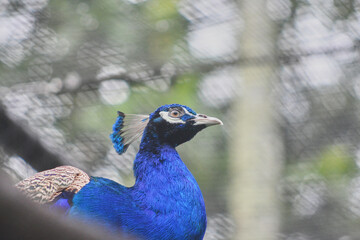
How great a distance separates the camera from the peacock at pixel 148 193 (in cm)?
167

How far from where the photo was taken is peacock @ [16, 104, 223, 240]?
1665 millimetres

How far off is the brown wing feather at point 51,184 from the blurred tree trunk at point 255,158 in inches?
34.1

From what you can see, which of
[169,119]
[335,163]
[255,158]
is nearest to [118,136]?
[169,119]

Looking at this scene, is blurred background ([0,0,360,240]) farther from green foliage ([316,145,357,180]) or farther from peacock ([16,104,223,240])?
peacock ([16,104,223,240])

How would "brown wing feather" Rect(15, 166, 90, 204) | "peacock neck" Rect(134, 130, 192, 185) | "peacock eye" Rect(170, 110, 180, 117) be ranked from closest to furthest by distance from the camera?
"brown wing feather" Rect(15, 166, 90, 204), "peacock neck" Rect(134, 130, 192, 185), "peacock eye" Rect(170, 110, 180, 117)

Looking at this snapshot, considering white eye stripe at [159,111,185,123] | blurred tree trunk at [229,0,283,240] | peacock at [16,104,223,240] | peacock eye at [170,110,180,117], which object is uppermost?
peacock eye at [170,110,180,117]

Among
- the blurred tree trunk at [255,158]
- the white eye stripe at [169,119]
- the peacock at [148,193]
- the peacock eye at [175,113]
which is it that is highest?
the peacock eye at [175,113]

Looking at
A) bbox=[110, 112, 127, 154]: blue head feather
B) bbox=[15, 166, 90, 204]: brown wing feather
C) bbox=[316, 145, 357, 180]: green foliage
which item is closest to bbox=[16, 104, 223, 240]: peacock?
bbox=[15, 166, 90, 204]: brown wing feather

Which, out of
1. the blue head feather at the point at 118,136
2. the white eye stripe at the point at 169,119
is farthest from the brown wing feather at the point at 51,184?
the white eye stripe at the point at 169,119

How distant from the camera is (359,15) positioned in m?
2.01

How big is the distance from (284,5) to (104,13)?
2.43ft

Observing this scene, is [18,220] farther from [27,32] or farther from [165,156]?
[27,32]

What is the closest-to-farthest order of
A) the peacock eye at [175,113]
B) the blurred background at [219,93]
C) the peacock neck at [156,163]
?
1. the peacock neck at [156,163]
2. the blurred background at [219,93]
3. the peacock eye at [175,113]

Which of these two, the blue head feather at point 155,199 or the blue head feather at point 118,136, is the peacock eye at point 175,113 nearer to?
the blue head feather at point 155,199
